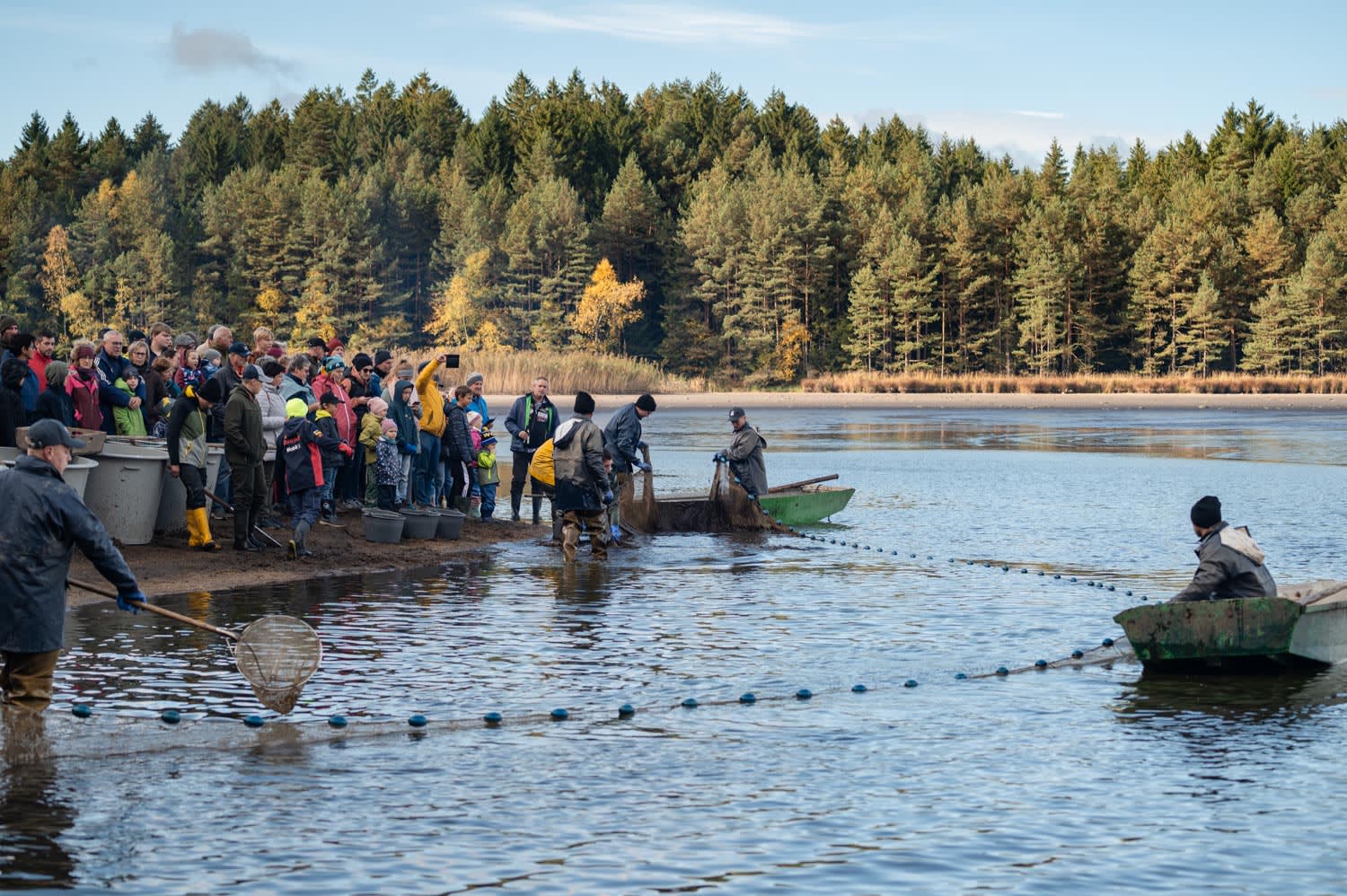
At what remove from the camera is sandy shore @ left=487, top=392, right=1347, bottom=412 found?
242ft

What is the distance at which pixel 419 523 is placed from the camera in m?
19.1

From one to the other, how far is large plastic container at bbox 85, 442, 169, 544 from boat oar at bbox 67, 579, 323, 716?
6023 mm

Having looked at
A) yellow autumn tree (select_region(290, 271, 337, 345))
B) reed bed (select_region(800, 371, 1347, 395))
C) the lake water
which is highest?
yellow autumn tree (select_region(290, 271, 337, 345))

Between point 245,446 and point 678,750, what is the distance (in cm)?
749

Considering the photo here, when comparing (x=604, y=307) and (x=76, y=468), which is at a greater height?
(x=604, y=307)

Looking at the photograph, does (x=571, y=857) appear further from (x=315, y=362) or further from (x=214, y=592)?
(x=315, y=362)

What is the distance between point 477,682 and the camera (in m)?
11.7

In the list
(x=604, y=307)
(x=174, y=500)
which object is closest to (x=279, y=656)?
(x=174, y=500)

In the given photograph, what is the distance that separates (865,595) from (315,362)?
22.3 ft

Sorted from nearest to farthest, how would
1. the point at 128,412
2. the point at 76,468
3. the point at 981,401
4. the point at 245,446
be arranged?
the point at 76,468
the point at 245,446
the point at 128,412
the point at 981,401

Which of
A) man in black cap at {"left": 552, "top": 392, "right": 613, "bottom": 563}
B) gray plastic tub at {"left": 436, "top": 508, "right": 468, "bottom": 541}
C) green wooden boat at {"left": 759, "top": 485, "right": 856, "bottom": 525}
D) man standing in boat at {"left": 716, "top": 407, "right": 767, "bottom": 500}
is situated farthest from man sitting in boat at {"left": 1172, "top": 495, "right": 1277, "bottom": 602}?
green wooden boat at {"left": 759, "top": 485, "right": 856, "bottom": 525}

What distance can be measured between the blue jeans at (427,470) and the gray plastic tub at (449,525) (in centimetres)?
35

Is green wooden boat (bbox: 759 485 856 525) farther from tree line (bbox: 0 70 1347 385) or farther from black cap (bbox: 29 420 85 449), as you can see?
tree line (bbox: 0 70 1347 385)

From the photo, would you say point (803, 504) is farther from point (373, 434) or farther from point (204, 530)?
point (204, 530)
